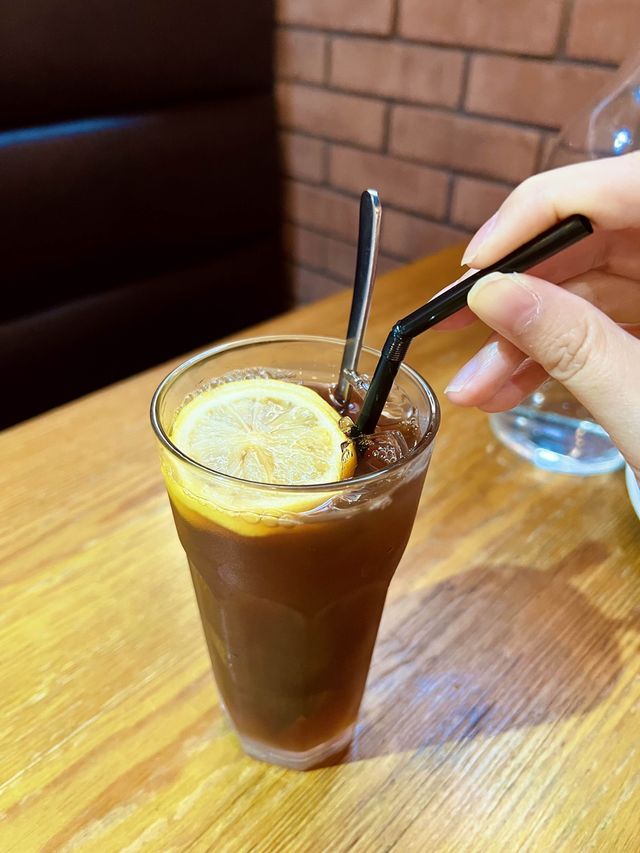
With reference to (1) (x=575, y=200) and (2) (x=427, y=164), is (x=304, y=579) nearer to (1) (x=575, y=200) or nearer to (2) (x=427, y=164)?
(1) (x=575, y=200)

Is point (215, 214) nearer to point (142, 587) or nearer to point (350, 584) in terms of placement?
point (142, 587)

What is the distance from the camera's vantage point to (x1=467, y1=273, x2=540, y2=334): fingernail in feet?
1.52

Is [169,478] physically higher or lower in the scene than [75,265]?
higher

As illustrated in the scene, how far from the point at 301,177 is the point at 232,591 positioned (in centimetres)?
167

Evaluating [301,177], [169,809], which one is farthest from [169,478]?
[301,177]

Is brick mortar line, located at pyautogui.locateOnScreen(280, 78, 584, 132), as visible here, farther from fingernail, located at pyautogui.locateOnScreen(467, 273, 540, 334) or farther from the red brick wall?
fingernail, located at pyautogui.locateOnScreen(467, 273, 540, 334)

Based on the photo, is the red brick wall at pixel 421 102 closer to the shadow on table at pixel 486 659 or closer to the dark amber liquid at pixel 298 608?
the shadow on table at pixel 486 659

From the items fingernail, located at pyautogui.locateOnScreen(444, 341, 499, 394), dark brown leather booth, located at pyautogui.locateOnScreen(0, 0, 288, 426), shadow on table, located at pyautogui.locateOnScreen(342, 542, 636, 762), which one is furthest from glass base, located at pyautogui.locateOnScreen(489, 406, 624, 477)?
dark brown leather booth, located at pyautogui.locateOnScreen(0, 0, 288, 426)

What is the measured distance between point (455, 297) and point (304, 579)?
203 mm

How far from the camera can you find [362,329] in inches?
21.7

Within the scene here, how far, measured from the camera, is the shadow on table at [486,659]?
588mm

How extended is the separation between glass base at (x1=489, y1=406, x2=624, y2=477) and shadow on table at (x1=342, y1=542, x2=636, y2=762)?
0.16 metres

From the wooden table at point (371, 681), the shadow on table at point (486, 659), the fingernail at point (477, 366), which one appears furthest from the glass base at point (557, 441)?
the fingernail at point (477, 366)

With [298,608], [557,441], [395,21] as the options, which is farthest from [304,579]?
[395,21]
